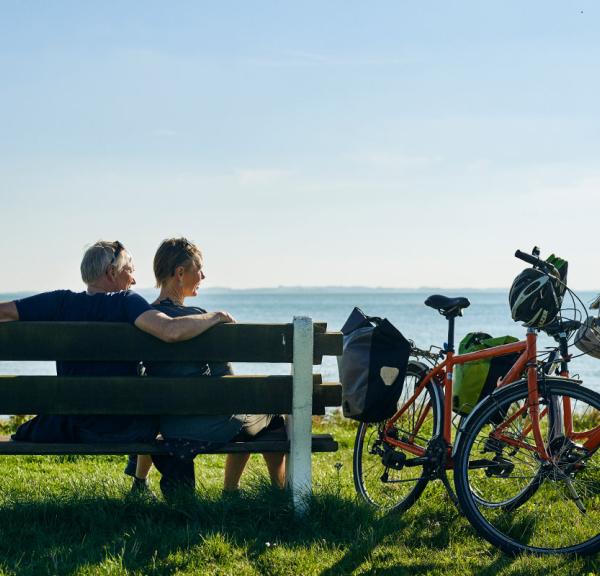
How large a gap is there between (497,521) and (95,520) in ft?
6.98

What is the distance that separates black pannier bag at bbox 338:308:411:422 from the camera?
482 centimetres

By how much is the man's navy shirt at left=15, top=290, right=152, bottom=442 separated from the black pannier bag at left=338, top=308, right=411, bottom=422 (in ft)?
3.95

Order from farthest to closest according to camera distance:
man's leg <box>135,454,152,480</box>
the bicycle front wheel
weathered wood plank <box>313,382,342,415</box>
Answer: man's leg <box>135,454,152,480</box> → weathered wood plank <box>313,382,342,415</box> → the bicycle front wheel

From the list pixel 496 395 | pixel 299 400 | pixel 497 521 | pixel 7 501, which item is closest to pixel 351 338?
pixel 299 400

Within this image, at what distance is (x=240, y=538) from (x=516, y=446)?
1.51 meters

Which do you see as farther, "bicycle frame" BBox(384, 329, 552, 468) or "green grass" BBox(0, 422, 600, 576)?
"bicycle frame" BBox(384, 329, 552, 468)

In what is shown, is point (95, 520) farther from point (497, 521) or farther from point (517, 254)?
point (517, 254)

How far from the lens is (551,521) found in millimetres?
4656

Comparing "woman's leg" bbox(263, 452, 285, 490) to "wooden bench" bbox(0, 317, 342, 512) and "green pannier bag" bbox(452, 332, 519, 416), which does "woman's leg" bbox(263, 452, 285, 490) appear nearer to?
"wooden bench" bbox(0, 317, 342, 512)

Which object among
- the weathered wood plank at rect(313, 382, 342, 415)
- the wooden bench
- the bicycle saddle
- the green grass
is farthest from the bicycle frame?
the wooden bench

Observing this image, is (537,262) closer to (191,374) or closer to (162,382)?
(191,374)

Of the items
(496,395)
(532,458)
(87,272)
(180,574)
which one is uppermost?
(87,272)

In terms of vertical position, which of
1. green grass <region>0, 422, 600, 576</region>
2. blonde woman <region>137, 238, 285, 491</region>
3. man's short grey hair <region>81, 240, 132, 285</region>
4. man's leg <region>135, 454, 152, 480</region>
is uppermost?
man's short grey hair <region>81, 240, 132, 285</region>

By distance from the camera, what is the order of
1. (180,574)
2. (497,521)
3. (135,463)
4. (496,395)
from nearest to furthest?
(180,574), (496,395), (497,521), (135,463)
